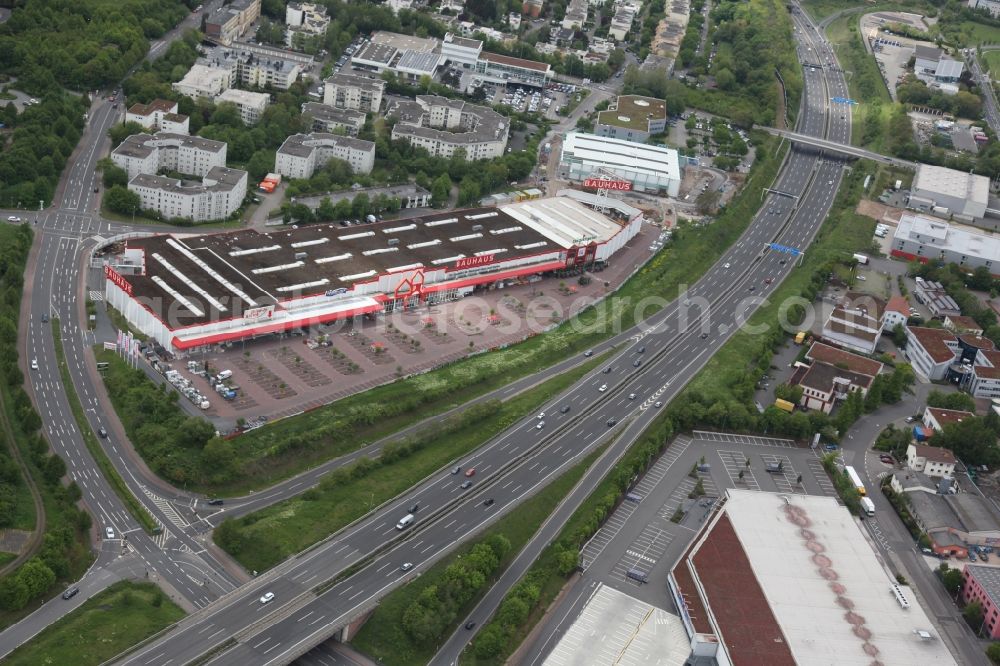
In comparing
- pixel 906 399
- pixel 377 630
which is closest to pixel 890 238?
pixel 906 399

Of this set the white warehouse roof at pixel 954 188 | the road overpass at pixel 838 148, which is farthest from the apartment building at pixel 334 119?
the white warehouse roof at pixel 954 188

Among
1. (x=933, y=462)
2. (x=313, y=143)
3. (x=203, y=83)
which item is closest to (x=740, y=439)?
(x=933, y=462)

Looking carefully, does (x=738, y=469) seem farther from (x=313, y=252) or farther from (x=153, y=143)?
(x=153, y=143)

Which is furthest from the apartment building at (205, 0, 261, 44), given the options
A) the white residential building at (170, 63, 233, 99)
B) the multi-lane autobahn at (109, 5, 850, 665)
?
the multi-lane autobahn at (109, 5, 850, 665)

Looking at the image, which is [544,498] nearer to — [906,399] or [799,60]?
[906,399]

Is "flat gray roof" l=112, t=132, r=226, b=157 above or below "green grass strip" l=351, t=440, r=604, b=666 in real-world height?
above

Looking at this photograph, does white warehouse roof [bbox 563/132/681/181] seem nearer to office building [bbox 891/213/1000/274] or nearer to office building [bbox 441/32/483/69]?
office building [bbox 891/213/1000/274]

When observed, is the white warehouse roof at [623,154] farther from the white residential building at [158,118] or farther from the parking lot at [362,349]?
the white residential building at [158,118]
